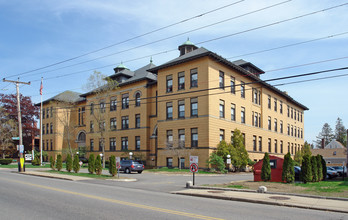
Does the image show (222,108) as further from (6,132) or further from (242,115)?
(6,132)

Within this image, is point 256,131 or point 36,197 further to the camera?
point 256,131

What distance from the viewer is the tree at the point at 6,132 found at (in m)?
59.1

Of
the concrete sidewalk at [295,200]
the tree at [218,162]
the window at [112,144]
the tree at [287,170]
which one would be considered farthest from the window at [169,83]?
the concrete sidewalk at [295,200]

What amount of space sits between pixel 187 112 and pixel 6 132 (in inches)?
1577

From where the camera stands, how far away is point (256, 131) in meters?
48.2

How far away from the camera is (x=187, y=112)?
39531mm

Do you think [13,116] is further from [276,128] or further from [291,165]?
[291,165]

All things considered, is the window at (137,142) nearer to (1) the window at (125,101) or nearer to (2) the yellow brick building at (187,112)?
(2) the yellow brick building at (187,112)

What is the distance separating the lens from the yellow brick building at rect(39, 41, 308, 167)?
3816 centimetres

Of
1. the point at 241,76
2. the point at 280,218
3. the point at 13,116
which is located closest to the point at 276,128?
the point at 241,76

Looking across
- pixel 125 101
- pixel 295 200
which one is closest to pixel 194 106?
pixel 125 101

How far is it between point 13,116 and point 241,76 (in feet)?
161

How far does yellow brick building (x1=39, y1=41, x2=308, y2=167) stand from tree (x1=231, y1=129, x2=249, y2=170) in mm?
1090

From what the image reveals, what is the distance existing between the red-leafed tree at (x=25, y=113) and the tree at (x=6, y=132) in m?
1.62
